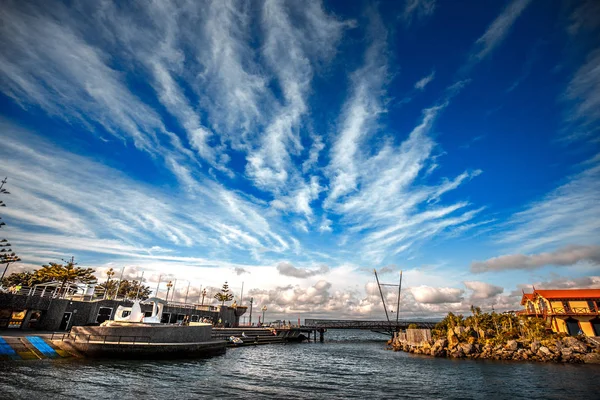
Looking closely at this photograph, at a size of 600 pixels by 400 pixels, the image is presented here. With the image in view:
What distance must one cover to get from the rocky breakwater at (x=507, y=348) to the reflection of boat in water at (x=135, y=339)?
1754 inches

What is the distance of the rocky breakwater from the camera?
4559 centimetres

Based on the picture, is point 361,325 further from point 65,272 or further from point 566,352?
point 65,272

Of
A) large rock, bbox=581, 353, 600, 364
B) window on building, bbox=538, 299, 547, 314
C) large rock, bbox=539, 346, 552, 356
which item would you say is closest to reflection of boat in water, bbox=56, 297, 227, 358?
large rock, bbox=539, 346, 552, 356

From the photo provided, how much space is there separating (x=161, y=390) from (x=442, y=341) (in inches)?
2135

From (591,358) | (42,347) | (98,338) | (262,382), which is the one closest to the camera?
(262,382)

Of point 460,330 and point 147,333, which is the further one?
point 460,330

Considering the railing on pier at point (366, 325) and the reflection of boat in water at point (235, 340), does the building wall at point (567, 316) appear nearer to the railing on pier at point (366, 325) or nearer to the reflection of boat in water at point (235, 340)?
the railing on pier at point (366, 325)

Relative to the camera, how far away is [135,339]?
108 feet

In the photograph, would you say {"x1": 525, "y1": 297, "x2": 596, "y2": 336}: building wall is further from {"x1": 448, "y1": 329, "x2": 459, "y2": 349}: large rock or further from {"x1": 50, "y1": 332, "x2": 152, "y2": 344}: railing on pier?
{"x1": 50, "y1": 332, "x2": 152, "y2": 344}: railing on pier

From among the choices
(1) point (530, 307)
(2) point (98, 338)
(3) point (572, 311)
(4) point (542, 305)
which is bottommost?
(2) point (98, 338)

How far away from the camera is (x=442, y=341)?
5675 cm

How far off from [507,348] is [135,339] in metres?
58.4

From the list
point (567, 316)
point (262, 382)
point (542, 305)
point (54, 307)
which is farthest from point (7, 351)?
point (542, 305)

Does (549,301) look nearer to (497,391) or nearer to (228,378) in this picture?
(497,391)
